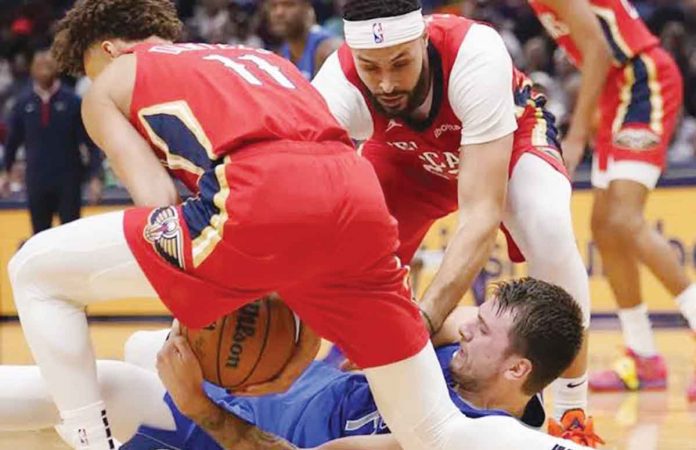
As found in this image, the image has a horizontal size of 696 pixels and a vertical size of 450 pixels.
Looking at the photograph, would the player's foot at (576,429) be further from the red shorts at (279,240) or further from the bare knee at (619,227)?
the bare knee at (619,227)

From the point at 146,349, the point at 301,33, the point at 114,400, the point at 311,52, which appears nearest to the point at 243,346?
the point at 114,400

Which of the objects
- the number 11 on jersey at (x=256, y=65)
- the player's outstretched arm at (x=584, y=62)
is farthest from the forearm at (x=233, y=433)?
the player's outstretched arm at (x=584, y=62)

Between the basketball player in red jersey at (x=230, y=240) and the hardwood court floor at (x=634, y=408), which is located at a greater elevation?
the basketball player in red jersey at (x=230, y=240)

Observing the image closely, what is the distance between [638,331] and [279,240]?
138 inches

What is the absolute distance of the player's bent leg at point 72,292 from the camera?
330cm

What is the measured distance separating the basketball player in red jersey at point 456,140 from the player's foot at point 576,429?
3cm

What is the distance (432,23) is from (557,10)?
169 cm

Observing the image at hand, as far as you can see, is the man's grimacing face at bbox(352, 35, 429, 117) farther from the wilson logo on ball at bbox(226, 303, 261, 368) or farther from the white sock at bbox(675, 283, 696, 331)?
the white sock at bbox(675, 283, 696, 331)

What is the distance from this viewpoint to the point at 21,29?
13.3 metres

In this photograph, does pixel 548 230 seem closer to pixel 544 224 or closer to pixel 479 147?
pixel 544 224

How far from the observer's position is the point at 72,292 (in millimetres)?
3355

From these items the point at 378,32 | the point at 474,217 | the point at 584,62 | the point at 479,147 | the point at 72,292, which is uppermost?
the point at 378,32

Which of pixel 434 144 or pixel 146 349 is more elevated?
pixel 434 144

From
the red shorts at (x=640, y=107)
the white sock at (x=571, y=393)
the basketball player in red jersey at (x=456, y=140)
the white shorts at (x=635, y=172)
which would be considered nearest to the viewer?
the basketball player in red jersey at (x=456, y=140)
